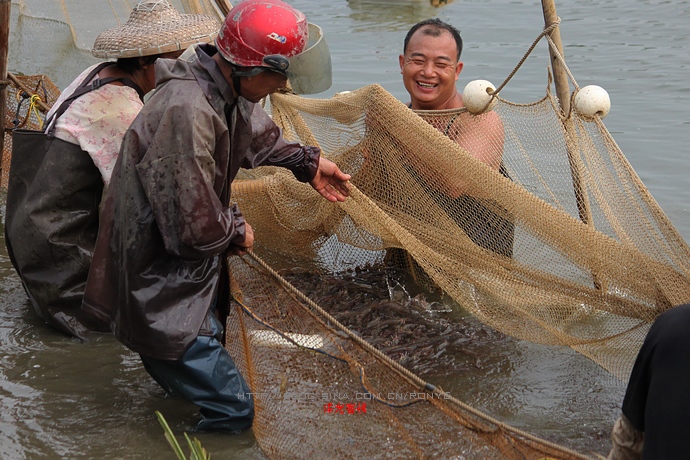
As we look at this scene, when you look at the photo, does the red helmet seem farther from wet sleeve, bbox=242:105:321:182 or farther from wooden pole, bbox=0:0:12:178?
wooden pole, bbox=0:0:12:178

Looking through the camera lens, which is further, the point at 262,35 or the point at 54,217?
the point at 54,217

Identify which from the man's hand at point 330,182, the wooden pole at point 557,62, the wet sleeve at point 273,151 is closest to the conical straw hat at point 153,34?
the wet sleeve at point 273,151

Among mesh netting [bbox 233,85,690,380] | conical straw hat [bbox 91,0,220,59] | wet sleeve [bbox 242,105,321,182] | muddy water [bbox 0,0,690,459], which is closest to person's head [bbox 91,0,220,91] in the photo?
conical straw hat [bbox 91,0,220,59]

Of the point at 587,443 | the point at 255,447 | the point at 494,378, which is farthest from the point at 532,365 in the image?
the point at 255,447

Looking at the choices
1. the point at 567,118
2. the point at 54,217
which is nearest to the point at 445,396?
the point at 567,118

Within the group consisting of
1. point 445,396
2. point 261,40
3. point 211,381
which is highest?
point 261,40

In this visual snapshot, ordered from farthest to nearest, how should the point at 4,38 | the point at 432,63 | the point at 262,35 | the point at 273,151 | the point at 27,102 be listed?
the point at 27,102
the point at 4,38
the point at 432,63
the point at 273,151
the point at 262,35

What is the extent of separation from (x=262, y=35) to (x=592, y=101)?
178 centimetres

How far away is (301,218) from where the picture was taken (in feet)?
16.6

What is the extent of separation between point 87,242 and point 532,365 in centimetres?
253

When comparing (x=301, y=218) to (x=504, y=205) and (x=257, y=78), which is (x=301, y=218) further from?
(x=257, y=78)

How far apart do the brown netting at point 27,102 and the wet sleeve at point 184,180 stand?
106 inches

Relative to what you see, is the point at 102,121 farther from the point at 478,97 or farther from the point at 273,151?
the point at 478,97

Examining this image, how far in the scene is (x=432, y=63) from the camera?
483cm
